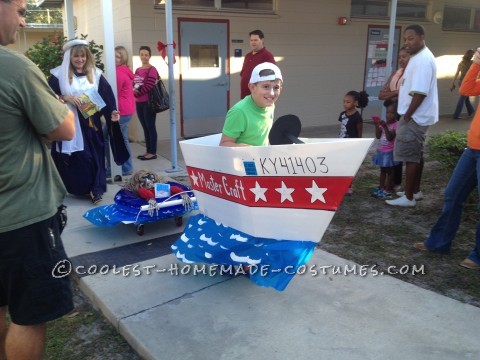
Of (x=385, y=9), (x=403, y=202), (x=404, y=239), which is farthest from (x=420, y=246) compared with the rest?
(x=385, y=9)

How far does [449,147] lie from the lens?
5.10 meters

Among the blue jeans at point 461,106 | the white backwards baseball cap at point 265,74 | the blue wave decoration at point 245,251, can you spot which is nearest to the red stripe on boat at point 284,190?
the blue wave decoration at point 245,251

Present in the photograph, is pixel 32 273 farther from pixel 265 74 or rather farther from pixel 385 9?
pixel 385 9

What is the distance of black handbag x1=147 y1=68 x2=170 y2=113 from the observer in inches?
269

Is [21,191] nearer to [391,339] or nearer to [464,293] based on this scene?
[391,339]

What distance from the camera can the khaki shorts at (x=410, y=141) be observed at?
4.73 meters

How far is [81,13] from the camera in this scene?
1195 centimetres

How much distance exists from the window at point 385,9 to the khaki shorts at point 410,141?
6927mm

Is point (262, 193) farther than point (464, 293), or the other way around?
point (464, 293)

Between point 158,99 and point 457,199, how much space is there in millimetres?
4610

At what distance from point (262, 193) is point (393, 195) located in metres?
3.31

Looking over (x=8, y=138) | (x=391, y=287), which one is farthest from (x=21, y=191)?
(x=391, y=287)

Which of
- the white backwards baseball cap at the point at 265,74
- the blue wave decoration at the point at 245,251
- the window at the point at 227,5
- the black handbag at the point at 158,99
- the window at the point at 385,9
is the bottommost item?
the blue wave decoration at the point at 245,251

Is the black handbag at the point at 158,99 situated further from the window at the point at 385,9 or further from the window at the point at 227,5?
the window at the point at 385,9
